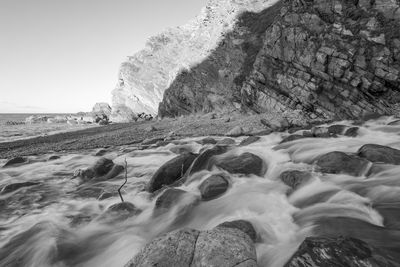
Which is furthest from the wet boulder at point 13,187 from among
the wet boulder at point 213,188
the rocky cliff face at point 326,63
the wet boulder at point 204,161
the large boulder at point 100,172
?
the rocky cliff face at point 326,63

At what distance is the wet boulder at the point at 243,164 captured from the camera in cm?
855

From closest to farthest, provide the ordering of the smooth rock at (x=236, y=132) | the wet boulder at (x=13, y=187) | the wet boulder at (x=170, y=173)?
1. the wet boulder at (x=170, y=173)
2. the wet boulder at (x=13, y=187)
3. the smooth rock at (x=236, y=132)

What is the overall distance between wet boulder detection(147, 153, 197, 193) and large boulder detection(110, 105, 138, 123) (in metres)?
36.4

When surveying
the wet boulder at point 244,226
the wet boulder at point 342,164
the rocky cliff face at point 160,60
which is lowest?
the wet boulder at point 244,226

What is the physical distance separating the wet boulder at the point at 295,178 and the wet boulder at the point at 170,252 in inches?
155

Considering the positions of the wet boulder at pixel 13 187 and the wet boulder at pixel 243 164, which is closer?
the wet boulder at pixel 243 164

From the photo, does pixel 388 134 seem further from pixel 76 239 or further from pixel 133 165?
pixel 76 239

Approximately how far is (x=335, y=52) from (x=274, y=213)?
13942 mm

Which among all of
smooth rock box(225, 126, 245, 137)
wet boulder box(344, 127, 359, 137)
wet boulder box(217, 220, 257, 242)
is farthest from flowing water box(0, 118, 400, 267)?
smooth rock box(225, 126, 245, 137)

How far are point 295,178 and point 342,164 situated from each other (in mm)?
1272

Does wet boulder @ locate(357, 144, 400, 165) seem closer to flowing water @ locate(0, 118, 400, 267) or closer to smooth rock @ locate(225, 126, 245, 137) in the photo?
flowing water @ locate(0, 118, 400, 267)

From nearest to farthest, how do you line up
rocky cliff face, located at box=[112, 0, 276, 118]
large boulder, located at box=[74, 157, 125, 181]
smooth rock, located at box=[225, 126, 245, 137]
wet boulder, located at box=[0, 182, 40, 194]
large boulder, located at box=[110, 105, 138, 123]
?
wet boulder, located at box=[0, 182, 40, 194]
large boulder, located at box=[74, 157, 125, 181]
smooth rock, located at box=[225, 126, 245, 137]
rocky cliff face, located at box=[112, 0, 276, 118]
large boulder, located at box=[110, 105, 138, 123]

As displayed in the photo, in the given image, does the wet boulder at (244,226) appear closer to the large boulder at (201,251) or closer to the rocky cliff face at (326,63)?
the large boulder at (201,251)

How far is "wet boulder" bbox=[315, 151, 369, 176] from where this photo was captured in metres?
7.33
